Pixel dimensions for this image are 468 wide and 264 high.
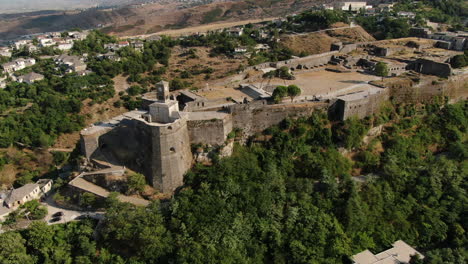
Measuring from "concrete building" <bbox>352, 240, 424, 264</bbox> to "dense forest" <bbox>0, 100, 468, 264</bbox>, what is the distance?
1.35 ft

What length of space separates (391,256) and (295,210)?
4.57 metres

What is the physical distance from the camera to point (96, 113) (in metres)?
34.8

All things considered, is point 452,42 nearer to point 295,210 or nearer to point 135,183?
point 295,210

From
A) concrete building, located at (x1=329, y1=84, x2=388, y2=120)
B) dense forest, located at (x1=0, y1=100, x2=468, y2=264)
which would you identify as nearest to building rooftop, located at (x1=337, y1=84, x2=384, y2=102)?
concrete building, located at (x1=329, y1=84, x2=388, y2=120)

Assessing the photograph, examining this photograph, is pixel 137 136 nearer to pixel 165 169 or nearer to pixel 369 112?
pixel 165 169

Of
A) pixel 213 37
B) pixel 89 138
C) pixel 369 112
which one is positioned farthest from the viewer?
pixel 213 37

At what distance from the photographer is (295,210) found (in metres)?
16.8

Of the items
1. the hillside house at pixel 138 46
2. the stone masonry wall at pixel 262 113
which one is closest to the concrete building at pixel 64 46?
the hillside house at pixel 138 46

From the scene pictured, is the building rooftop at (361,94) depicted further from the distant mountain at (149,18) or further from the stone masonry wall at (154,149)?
the distant mountain at (149,18)

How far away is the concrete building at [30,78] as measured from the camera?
3842cm

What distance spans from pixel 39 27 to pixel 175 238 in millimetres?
107738

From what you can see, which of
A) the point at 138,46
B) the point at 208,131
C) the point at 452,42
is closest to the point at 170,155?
the point at 208,131

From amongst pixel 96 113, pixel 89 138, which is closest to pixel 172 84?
pixel 96 113

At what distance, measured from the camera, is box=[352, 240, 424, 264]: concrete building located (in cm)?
1556
